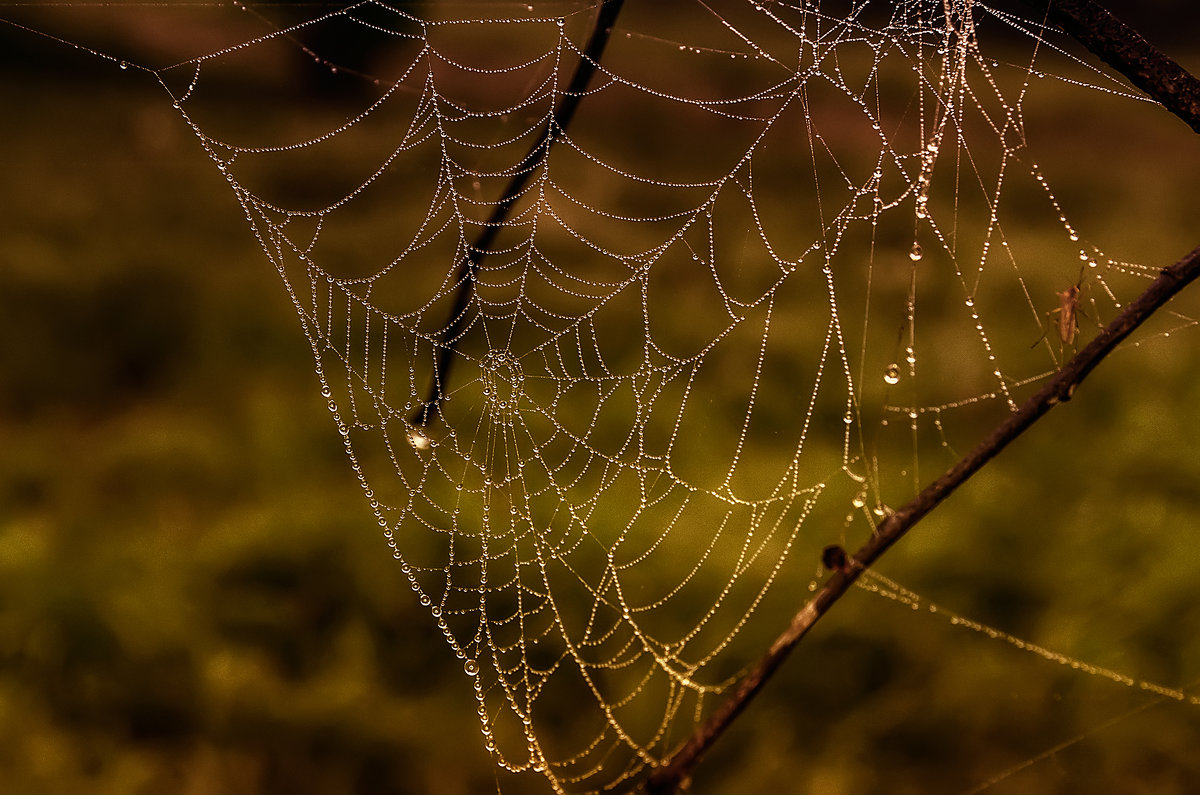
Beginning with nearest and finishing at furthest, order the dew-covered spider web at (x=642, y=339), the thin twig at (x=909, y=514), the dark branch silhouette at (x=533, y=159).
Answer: the thin twig at (x=909, y=514), the dark branch silhouette at (x=533, y=159), the dew-covered spider web at (x=642, y=339)

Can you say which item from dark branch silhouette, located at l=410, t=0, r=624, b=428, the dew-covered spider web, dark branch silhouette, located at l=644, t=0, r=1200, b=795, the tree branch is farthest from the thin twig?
dark branch silhouette, located at l=410, t=0, r=624, b=428

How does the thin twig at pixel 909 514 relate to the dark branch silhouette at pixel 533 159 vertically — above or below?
below

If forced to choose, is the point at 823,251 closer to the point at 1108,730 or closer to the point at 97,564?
the point at 1108,730

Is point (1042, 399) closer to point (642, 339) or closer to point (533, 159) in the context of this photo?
point (533, 159)

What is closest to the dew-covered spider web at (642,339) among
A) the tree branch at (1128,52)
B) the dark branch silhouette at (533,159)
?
the dark branch silhouette at (533,159)

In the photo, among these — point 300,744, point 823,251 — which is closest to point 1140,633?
point 300,744

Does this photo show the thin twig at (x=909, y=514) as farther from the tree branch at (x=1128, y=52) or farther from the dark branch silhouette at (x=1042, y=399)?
the tree branch at (x=1128, y=52)
